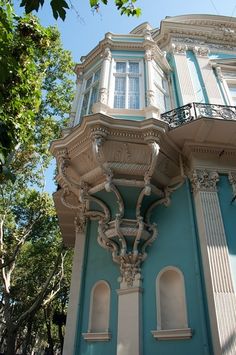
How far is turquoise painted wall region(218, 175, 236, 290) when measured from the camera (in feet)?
27.1

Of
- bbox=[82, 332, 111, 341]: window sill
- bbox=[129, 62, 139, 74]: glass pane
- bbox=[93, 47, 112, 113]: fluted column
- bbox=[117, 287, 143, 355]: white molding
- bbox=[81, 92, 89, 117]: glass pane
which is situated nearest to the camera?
bbox=[117, 287, 143, 355]: white molding

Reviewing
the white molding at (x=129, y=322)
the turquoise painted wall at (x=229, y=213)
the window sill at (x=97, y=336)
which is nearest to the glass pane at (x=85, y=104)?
the turquoise painted wall at (x=229, y=213)

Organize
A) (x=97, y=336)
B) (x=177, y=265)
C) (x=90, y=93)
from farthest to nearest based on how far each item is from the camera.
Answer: (x=90, y=93) → (x=97, y=336) → (x=177, y=265)

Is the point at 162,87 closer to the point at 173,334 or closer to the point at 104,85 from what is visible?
the point at 104,85

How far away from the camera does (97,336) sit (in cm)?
886

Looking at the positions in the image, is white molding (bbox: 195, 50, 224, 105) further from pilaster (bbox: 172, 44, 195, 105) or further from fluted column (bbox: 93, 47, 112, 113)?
fluted column (bbox: 93, 47, 112, 113)

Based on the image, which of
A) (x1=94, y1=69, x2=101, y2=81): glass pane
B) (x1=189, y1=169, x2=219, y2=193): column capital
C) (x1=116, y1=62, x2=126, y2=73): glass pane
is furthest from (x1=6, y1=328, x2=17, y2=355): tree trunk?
(x1=116, y1=62, x2=126, y2=73): glass pane

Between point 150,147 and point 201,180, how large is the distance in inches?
70.9

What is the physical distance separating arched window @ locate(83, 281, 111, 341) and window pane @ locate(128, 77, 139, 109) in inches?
230

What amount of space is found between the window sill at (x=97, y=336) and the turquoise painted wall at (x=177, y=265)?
3.80 ft

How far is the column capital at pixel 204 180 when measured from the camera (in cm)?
926

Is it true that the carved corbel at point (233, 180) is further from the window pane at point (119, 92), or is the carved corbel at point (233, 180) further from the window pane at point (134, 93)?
the window pane at point (119, 92)

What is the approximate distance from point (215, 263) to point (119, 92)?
6.61 meters

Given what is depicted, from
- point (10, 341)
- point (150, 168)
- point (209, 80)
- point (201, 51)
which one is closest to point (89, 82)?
point (209, 80)
